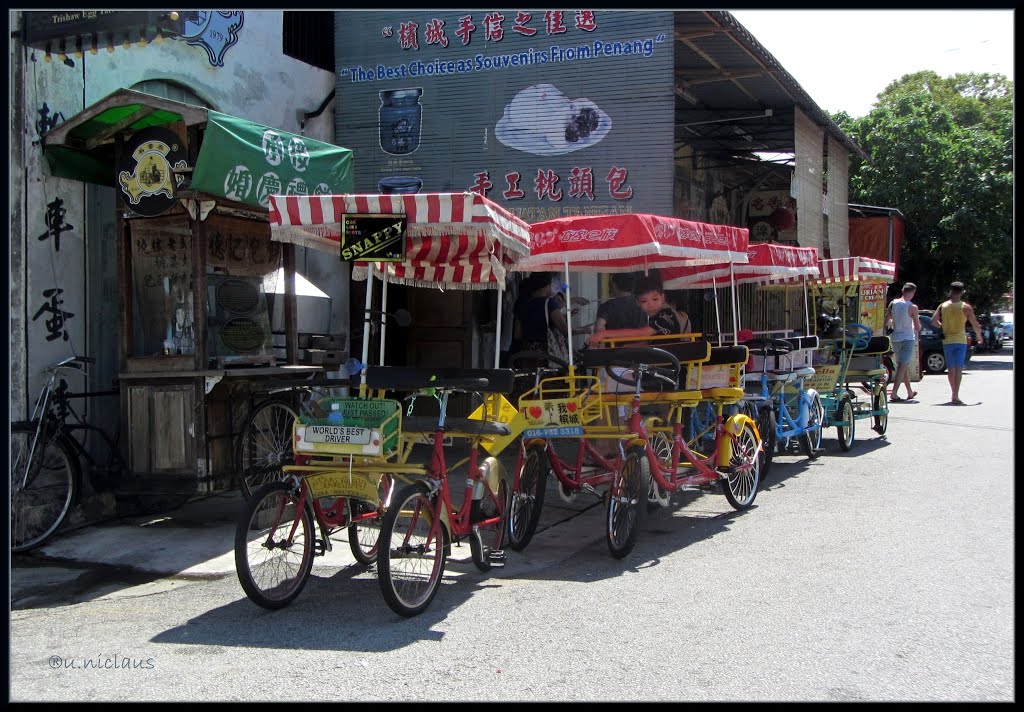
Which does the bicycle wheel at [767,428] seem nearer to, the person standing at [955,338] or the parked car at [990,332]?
the person standing at [955,338]

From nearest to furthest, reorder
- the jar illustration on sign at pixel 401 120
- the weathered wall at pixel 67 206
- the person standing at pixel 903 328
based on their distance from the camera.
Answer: the weathered wall at pixel 67 206 < the jar illustration on sign at pixel 401 120 < the person standing at pixel 903 328

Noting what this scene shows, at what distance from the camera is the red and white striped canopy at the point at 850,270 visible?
34.9 feet

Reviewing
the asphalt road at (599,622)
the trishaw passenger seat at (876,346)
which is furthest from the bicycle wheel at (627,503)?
the trishaw passenger seat at (876,346)

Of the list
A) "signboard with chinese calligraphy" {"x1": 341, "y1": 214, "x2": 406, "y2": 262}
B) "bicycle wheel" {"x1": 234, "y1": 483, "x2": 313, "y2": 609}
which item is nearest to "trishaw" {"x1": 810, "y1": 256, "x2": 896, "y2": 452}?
A: "signboard with chinese calligraphy" {"x1": 341, "y1": 214, "x2": 406, "y2": 262}

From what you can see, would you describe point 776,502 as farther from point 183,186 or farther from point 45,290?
point 45,290

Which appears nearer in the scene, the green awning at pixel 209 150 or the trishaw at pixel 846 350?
the green awning at pixel 209 150

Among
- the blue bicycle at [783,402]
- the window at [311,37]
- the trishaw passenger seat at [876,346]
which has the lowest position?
the blue bicycle at [783,402]

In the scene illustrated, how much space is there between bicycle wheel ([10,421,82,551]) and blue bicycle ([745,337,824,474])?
584 centimetres

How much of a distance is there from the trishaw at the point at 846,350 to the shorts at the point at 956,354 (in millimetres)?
3981

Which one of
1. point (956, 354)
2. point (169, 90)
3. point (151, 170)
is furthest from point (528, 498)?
point (956, 354)

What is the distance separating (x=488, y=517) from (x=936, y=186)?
26.4 meters

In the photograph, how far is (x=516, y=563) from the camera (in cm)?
621

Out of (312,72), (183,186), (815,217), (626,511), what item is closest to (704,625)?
(626,511)

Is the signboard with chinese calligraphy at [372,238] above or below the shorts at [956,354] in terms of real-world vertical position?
above
